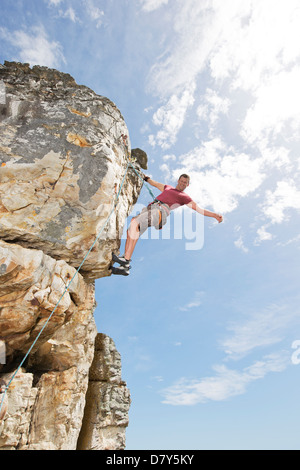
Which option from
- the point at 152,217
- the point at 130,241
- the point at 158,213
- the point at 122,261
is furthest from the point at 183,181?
the point at 122,261

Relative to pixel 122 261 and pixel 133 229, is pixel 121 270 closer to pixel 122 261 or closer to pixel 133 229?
pixel 122 261

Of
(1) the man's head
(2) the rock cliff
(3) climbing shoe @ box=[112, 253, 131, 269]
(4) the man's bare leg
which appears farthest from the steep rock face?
(1) the man's head

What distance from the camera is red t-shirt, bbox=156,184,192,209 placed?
881 centimetres

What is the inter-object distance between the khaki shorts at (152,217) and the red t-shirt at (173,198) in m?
0.36

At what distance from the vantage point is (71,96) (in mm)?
8656

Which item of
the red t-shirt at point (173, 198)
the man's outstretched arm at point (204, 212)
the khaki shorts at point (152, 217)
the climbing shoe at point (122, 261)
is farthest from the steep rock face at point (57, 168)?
the man's outstretched arm at point (204, 212)

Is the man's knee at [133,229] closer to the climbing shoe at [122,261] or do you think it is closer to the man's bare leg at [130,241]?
the man's bare leg at [130,241]

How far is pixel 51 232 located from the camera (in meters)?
7.20

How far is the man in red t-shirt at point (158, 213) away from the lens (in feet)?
25.9

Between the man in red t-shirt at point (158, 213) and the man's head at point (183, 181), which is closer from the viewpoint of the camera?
the man in red t-shirt at point (158, 213)

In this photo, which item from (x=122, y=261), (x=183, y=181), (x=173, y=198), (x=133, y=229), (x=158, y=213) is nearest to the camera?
(x=122, y=261)

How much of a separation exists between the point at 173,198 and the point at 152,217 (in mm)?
→ 1112
